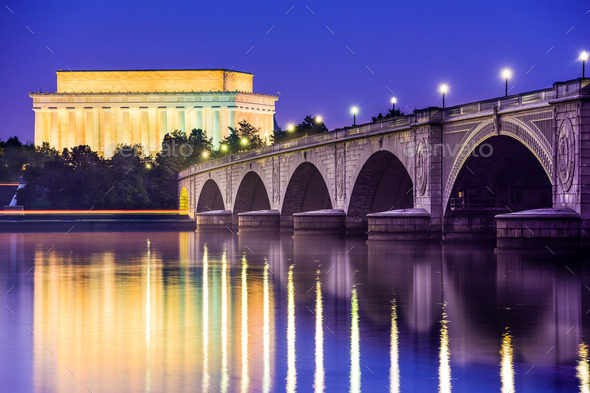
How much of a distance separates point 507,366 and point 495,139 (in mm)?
38575

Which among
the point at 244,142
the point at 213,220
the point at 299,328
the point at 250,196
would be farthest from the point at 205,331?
the point at 244,142

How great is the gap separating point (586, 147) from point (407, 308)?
2287 centimetres

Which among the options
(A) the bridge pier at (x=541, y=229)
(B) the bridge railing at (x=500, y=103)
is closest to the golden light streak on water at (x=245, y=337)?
(A) the bridge pier at (x=541, y=229)

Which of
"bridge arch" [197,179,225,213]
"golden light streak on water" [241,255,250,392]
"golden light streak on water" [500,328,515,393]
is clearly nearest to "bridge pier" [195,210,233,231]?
"bridge arch" [197,179,225,213]

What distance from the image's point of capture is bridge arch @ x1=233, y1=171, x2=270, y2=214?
4215 inches

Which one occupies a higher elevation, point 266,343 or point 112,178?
point 112,178

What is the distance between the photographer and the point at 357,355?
55.8ft

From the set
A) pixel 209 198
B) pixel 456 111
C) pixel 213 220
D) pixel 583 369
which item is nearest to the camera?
pixel 583 369

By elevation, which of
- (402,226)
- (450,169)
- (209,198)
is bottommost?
(402,226)

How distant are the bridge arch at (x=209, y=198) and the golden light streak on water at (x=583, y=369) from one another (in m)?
114

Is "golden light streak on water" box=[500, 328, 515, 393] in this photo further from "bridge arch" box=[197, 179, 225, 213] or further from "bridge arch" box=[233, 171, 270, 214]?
"bridge arch" box=[197, 179, 225, 213]

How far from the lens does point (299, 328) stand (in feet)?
67.1

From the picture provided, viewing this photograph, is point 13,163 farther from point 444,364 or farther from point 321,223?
point 444,364

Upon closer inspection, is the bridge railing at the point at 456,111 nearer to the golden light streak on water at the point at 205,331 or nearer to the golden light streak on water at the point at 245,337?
the golden light streak on water at the point at 245,337
